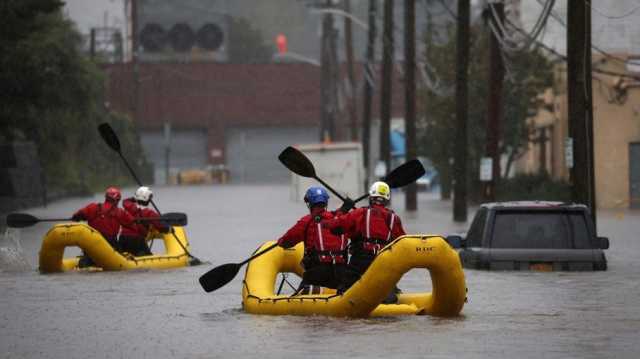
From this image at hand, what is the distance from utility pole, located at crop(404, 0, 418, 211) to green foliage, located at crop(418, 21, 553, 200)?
14.9ft

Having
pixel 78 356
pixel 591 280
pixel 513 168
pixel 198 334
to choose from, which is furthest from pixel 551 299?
pixel 513 168

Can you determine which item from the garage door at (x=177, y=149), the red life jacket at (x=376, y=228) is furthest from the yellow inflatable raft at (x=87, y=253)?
the garage door at (x=177, y=149)

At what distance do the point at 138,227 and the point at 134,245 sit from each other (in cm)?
34

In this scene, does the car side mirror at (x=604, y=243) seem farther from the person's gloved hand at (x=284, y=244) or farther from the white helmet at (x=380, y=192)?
the person's gloved hand at (x=284, y=244)

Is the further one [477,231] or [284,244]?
[477,231]

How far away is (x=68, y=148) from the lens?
58.0 meters

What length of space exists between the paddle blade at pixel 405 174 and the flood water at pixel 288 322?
1.60m

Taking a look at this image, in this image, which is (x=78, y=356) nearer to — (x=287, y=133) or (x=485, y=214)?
(x=485, y=214)

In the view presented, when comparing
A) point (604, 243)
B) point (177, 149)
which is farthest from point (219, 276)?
point (177, 149)

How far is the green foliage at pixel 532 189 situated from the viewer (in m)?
52.0

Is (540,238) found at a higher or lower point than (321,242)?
lower

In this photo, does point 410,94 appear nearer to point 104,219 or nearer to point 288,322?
point 104,219

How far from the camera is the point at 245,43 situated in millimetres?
142250

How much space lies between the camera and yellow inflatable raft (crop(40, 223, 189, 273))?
24.6 m
